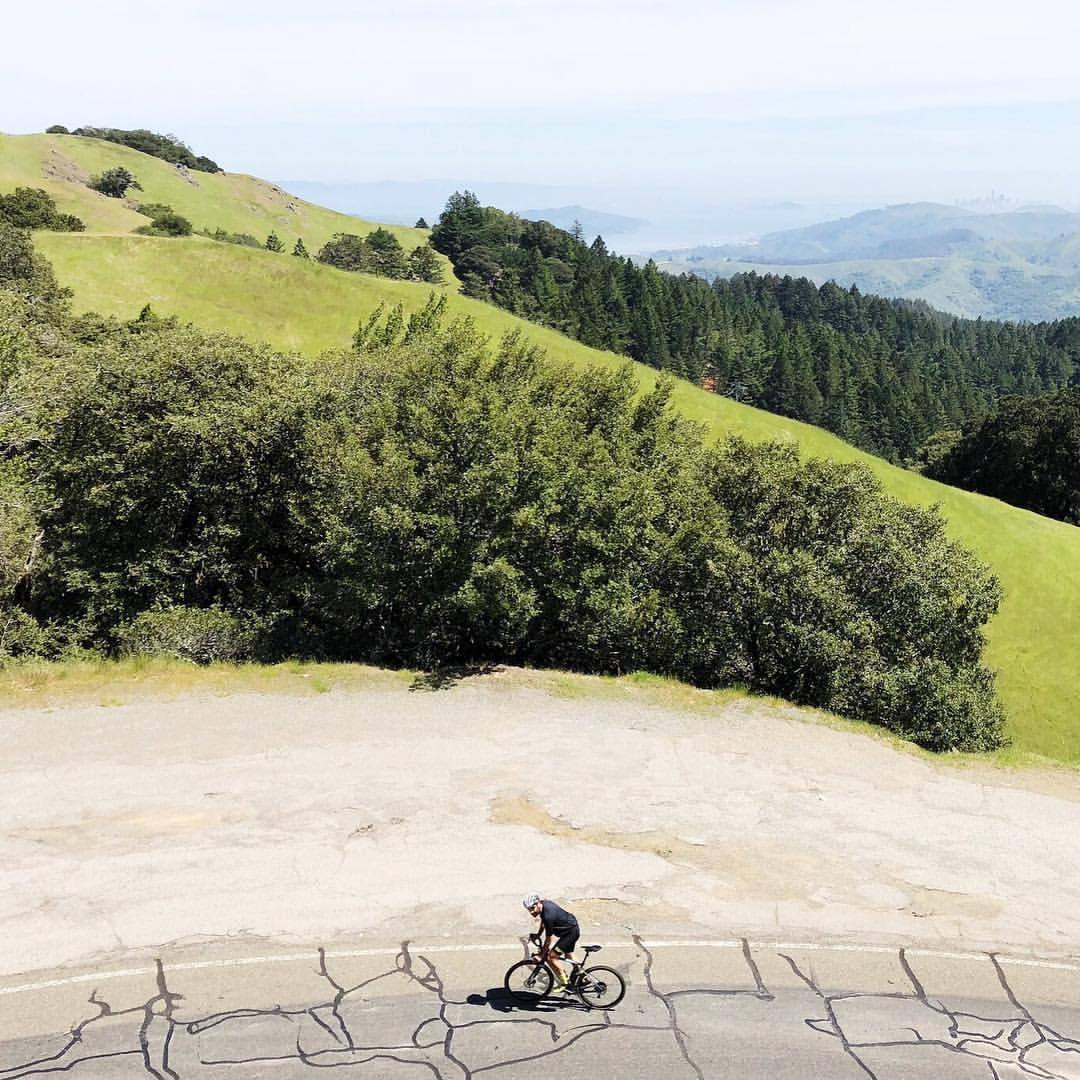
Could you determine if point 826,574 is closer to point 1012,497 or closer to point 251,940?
point 251,940

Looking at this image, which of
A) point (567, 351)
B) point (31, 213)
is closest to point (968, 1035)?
point (567, 351)

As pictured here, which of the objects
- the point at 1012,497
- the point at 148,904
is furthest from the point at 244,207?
the point at 148,904

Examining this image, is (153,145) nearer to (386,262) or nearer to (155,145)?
(155,145)

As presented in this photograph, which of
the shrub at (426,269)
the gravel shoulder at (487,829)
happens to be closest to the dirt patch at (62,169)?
the shrub at (426,269)

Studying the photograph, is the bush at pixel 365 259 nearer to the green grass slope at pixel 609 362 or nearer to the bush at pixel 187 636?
the green grass slope at pixel 609 362

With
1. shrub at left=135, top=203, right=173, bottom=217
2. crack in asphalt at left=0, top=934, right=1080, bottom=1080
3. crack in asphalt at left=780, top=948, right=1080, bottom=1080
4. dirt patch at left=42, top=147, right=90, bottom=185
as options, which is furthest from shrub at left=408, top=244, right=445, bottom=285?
crack in asphalt at left=780, top=948, right=1080, bottom=1080
